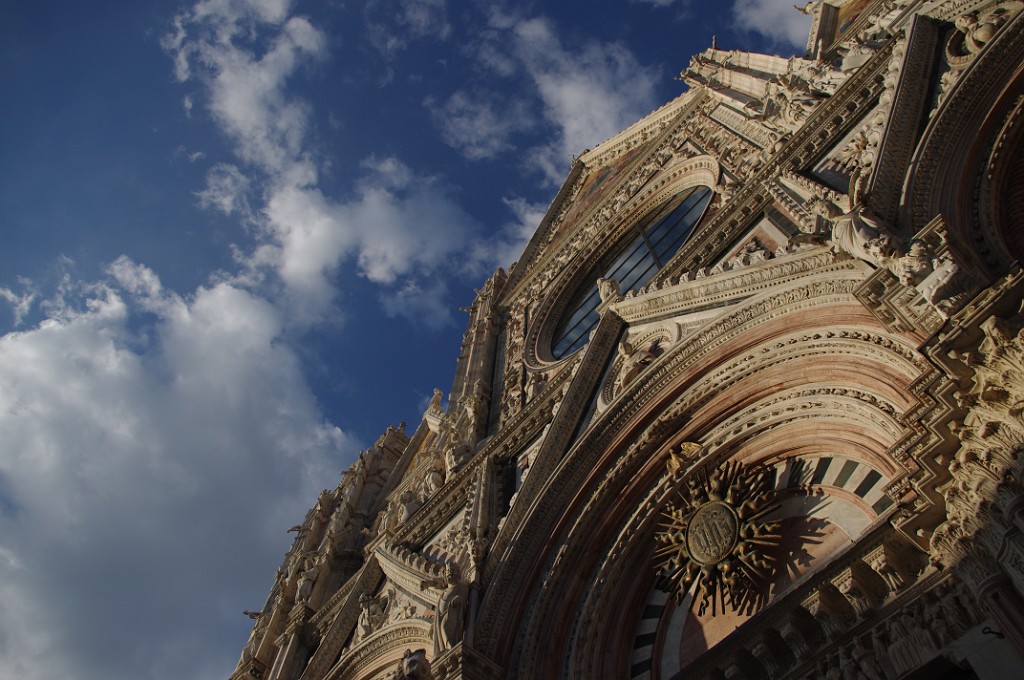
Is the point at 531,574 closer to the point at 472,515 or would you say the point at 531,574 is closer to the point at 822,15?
the point at 472,515

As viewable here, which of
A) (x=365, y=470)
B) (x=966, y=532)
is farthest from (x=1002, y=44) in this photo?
(x=365, y=470)

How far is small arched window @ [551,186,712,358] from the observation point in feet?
46.8

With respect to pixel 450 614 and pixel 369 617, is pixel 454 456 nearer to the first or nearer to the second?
pixel 369 617

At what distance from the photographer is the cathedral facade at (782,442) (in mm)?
5551

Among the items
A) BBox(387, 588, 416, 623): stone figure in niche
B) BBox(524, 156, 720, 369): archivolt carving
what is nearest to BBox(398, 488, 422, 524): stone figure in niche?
BBox(387, 588, 416, 623): stone figure in niche

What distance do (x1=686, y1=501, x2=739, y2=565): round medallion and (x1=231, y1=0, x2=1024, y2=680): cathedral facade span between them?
1.0 inches

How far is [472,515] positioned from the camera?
37.1 feet

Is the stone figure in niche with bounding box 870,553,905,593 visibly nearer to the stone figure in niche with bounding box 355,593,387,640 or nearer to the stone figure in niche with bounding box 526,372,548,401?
the stone figure in niche with bounding box 355,593,387,640

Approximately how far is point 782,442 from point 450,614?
4036mm

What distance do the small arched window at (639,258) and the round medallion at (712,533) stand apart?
610cm

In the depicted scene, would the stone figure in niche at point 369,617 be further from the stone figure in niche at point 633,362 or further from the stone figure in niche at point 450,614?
the stone figure in niche at point 633,362

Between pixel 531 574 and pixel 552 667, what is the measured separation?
3.66ft

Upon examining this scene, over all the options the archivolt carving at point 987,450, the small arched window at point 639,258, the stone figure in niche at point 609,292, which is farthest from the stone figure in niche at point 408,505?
the archivolt carving at point 987,450

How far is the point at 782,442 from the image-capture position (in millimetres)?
8281
